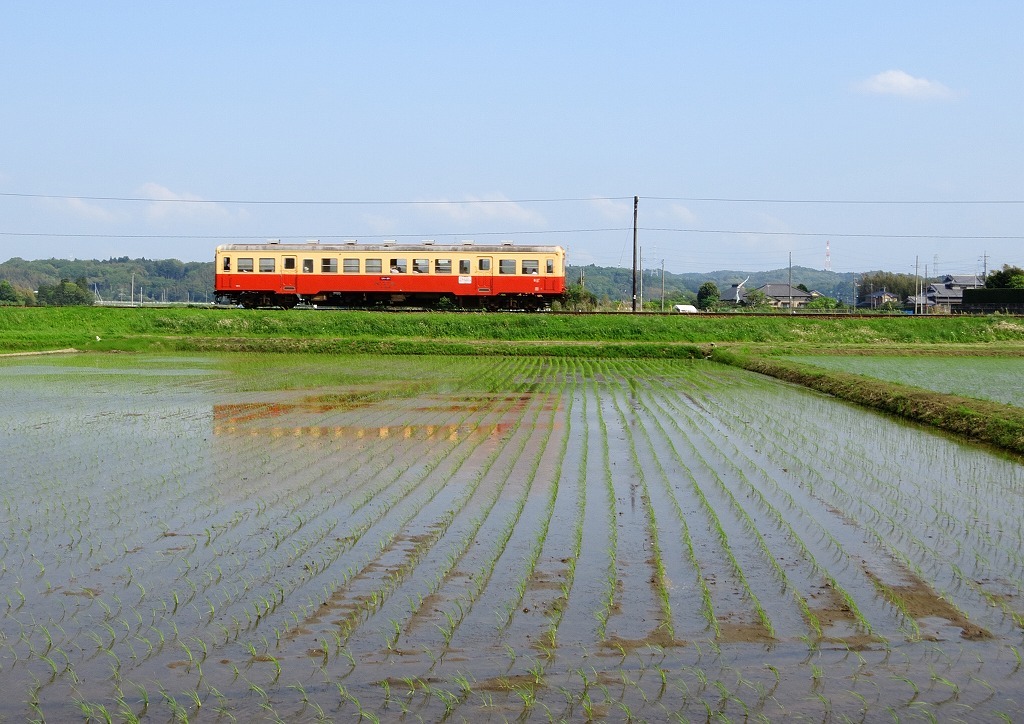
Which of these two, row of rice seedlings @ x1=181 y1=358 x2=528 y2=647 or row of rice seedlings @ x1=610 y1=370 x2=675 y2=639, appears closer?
row of rice seedlings @ x1=610 y1=370 x2=675 y2=639

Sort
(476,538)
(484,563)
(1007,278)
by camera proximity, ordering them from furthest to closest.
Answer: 1. (1007,278)
2. (476,538)
3. (484,563)

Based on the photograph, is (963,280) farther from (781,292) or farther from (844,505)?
(844,505)

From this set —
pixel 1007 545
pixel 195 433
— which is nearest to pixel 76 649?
pixel 1007 545

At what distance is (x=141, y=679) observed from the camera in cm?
423

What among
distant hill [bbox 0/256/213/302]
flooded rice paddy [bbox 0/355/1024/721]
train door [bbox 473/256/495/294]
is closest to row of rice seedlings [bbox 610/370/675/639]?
flooded rice paddy [bbox 0/355/1024/721]

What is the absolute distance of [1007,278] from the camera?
6228 cm

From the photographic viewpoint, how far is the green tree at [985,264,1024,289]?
60062mm

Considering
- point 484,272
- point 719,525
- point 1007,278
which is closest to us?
point 719,525

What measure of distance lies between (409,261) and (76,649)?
31.4 meters

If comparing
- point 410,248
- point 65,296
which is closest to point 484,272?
point 410,248

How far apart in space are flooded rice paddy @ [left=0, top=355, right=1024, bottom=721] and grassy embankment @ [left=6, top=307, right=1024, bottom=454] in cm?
1789

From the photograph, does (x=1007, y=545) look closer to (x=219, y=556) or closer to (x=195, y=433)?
(x=219, y=556)

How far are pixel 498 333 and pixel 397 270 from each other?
5007mm

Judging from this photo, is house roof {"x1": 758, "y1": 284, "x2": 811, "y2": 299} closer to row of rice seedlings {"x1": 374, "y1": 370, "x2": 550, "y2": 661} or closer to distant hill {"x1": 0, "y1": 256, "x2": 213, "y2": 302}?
distant hill {"x1": 0, "y1": 256, "x2": 213, "y2": 302}
